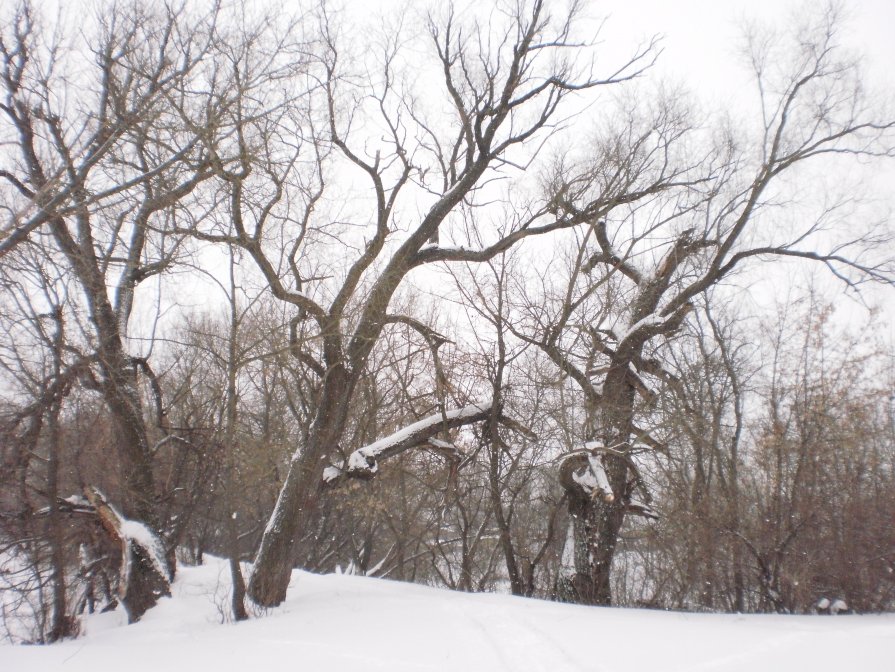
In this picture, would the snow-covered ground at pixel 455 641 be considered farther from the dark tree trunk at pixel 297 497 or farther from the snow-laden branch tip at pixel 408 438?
the snow-laden branch tip at pixel 408 438

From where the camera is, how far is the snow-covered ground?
4309 millimetres

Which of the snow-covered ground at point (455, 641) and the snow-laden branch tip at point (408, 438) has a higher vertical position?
the snow-laden branch tip at point (408, 438)

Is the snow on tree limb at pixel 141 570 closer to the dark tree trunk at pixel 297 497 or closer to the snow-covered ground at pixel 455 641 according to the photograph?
the snow-covered ground at pixel 455 641

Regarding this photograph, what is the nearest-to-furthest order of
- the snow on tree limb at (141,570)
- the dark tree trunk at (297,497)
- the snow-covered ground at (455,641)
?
the snow-covered ground at (455,641), the dark tree trunk at (297,497), the snow on tree limb at (141,570)

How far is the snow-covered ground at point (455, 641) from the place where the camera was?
431 centimetres

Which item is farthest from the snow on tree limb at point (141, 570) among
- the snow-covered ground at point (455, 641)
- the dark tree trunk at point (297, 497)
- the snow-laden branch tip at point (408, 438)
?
the snow-laden branch tip at point (408, 438)

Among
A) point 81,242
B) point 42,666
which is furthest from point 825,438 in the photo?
point 81,242

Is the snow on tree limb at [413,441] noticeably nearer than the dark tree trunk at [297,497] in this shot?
No

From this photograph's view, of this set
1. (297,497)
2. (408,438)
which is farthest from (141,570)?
(408,438)

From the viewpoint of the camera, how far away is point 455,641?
5316 mm

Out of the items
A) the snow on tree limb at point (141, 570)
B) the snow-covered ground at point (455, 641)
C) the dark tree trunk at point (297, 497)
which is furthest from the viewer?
Result: the snow on tree limb at point (141, 570)

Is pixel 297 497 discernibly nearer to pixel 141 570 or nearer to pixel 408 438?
pixel 408 438

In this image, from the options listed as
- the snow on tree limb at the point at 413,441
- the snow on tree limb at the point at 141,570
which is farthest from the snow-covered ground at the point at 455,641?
the snow on tree limb at the point at 413,441

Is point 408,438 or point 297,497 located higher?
point 408,438
